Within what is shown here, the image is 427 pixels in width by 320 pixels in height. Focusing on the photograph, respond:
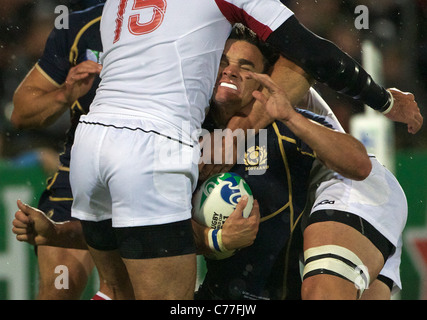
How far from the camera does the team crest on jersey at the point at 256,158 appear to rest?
224cm

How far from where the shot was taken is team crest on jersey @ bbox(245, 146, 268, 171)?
2236 millimetres

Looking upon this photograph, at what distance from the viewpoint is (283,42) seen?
74.5 inches

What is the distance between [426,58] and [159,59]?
309 cm

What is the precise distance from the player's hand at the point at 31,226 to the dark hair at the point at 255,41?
0.93 m

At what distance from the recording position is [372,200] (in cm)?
215

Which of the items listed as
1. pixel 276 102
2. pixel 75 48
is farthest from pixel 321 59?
pixel 75 48

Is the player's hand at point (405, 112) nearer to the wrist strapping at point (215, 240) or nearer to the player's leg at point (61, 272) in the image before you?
the wrist strapping at point (215, 240)

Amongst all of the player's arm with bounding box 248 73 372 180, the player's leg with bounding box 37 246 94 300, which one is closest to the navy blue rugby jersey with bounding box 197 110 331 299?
the player's arm with bounding box 248 73 372 180

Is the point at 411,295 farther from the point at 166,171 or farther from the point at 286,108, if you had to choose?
the point at 166,171

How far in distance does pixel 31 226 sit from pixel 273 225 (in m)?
0.88

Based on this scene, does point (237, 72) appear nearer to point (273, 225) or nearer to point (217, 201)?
point (217, 201)

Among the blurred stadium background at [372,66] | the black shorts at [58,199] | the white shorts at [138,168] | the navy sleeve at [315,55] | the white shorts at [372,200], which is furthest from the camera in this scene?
the blurred stadium background at [372,66]

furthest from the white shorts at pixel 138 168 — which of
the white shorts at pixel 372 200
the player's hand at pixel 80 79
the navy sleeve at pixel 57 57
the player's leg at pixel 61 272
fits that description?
the player's leg at pixel 61 272

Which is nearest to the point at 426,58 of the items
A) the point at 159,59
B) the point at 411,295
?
the point at 411,295
